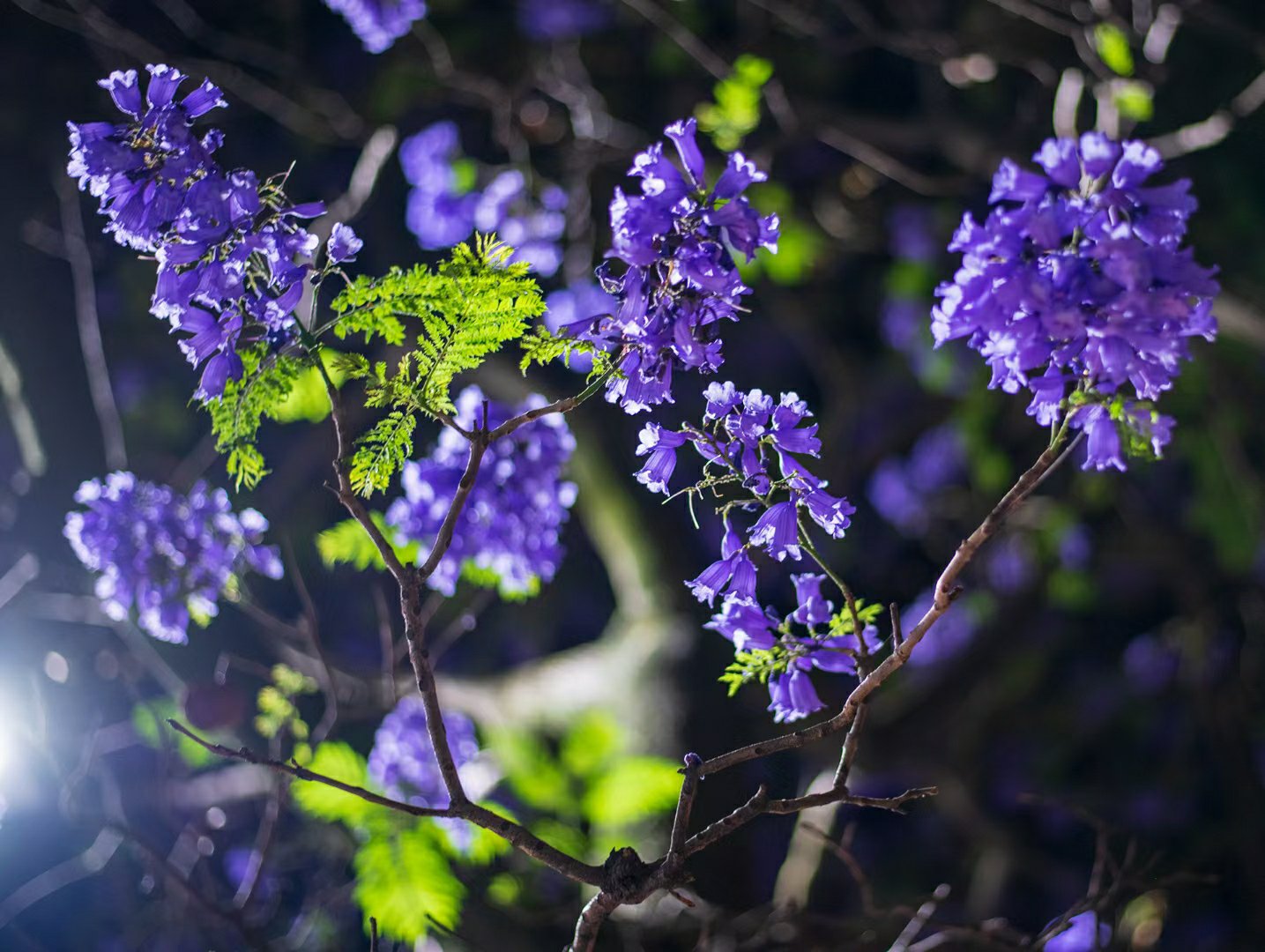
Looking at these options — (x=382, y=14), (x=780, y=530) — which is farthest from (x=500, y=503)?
(x=382, y=14)

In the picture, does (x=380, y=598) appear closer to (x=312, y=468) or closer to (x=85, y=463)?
(x=85, y=463)

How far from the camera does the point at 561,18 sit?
14.6ft

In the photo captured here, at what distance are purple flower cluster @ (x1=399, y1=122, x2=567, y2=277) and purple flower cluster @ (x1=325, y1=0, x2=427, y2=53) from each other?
0.38 metres

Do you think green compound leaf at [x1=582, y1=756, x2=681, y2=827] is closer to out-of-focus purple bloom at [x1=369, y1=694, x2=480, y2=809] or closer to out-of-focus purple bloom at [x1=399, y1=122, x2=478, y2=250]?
out-of-focus purple bloom at [x1=369, y1=694, x2=480, y2=809]

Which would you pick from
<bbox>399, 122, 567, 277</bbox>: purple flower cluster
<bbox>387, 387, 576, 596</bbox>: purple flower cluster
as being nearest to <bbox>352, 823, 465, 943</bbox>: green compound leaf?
<bbox>387, 387, 576, 596</bbox>: purple flower cluster

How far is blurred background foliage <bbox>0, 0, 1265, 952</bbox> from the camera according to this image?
9.28ft

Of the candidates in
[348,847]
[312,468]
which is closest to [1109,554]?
[348,847]

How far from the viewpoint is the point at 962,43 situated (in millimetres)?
3566

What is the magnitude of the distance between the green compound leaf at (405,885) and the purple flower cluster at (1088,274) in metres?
1.55

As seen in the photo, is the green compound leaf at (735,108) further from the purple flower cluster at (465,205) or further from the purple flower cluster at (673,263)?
the purple flower cluster at (673,263)

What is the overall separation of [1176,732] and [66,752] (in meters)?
5.05

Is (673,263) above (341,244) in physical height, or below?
below

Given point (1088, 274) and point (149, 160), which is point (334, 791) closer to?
point (149, 160)

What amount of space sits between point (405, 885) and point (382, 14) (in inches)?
113
